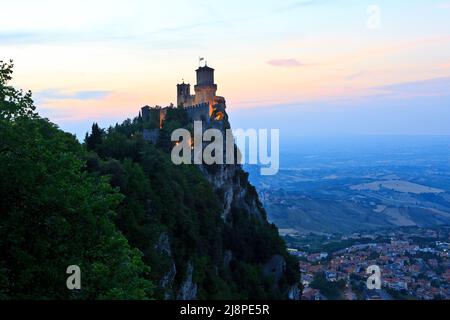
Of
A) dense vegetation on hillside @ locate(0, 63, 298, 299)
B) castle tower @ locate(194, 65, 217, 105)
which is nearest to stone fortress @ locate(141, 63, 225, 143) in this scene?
castle tower @ locate(194, 65, 217, 105)

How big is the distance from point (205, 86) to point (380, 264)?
52.7 metres

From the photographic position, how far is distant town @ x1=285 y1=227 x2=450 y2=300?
82.7m

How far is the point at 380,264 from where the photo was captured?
104125 millimetres

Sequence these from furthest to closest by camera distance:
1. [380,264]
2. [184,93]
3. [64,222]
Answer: [380,264]
[184,93]
[64,222]

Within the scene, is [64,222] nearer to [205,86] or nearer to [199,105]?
[199,105]

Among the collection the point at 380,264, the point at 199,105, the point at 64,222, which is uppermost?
the point at 199,105

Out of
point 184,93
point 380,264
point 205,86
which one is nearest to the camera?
point 205,86

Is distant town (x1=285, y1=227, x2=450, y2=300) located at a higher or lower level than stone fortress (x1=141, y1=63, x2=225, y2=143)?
lower

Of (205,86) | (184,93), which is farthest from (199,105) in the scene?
(184,93)

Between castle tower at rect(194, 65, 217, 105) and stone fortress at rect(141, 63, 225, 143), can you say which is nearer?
stone fortress at rect(141, 63, 225, 143)

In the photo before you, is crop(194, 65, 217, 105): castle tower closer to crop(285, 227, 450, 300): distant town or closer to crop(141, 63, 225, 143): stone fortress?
crop(141, 63, 225, 143): stone fortress

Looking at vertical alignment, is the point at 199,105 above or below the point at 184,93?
below
